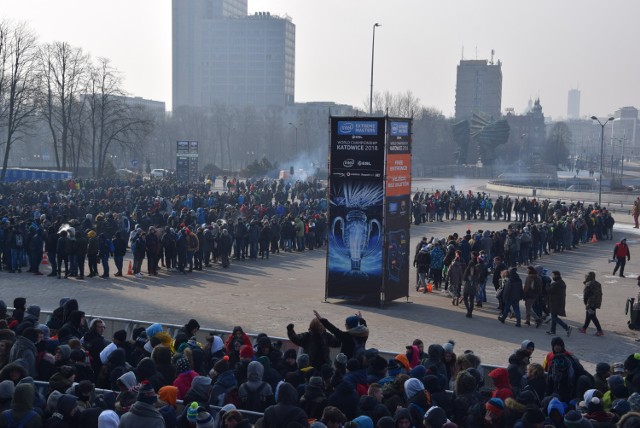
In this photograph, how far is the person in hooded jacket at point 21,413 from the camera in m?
7.84

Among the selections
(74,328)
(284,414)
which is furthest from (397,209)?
(284,414)

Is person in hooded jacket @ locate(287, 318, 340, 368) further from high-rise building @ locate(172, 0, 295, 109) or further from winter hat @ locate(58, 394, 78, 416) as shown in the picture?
high-rise building @ locate(172, 0, 295, 109)

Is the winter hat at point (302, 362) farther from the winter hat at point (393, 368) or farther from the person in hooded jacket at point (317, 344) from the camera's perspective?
the person in hooded jacket at point (317, 344)

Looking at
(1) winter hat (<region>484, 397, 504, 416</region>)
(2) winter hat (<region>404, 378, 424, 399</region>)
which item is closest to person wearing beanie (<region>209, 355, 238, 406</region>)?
(2) winter hat (<region>404, 378, 424, 399</region>)

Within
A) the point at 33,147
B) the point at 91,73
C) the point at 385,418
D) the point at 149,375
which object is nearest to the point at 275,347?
the point at 149,375

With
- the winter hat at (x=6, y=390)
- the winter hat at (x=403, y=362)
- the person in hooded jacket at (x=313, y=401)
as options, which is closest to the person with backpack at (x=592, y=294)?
the winter hat at (x=403, y=362)

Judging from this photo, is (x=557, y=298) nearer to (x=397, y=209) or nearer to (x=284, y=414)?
(x=397, y=209)

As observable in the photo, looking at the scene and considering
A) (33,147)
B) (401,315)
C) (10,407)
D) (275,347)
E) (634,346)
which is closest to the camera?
(10,407)

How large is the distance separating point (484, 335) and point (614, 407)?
9146 mm

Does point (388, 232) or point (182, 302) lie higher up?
point (388, 232)

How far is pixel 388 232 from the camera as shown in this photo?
20188 mm

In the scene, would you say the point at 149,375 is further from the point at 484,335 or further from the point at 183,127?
the point at 183,127

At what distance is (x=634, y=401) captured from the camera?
880 cm

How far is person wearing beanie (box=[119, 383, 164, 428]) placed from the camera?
24.7ft
